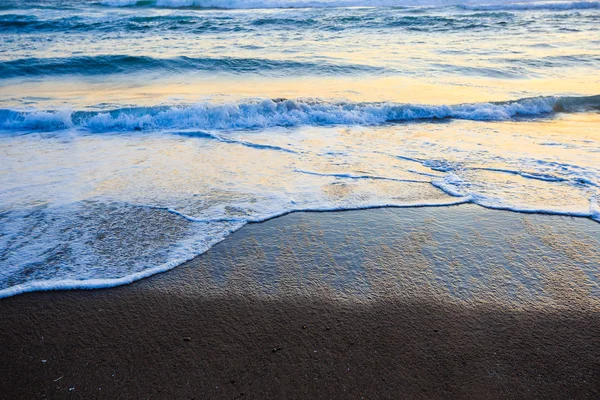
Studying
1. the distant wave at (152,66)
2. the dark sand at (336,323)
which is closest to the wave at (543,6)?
the distant wave at (152,66)

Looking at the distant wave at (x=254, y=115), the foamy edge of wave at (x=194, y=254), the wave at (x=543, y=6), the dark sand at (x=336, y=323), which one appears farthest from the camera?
the wave at (x=543, y=6)

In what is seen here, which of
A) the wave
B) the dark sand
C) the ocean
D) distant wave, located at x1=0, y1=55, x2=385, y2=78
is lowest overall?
the dark sand

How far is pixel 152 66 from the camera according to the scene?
11.6 meters

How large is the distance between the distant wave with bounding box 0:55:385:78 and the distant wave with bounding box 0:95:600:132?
11.3 feet

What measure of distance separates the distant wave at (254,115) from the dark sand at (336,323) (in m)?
3.93

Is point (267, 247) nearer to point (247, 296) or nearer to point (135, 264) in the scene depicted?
point (247, 296)

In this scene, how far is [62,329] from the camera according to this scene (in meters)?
2.55

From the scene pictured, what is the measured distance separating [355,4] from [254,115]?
1921 cm

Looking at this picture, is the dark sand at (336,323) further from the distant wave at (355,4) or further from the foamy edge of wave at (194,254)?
the distant wave at (355,4)

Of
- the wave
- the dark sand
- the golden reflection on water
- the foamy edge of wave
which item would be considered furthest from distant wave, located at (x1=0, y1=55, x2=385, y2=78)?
the wave

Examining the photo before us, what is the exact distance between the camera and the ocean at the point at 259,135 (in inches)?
146

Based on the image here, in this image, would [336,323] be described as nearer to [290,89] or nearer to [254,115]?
[254,115]

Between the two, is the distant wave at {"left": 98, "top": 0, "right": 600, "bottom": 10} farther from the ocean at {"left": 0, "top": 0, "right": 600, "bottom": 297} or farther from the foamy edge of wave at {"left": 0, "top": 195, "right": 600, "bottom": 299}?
the foamy edge of wave at {"left": 0, "top": 195, "right": 600, "bottom": 299}

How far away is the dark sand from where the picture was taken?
2.16m
